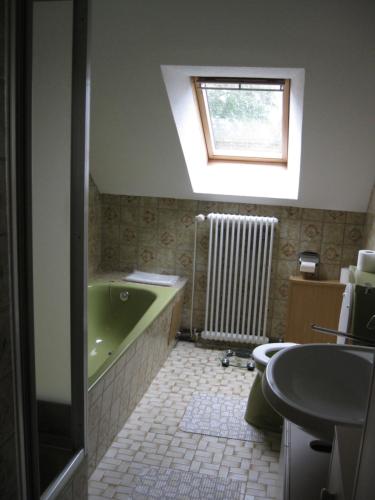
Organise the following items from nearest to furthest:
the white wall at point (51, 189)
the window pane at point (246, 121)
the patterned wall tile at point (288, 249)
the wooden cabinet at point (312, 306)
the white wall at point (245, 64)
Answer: the white wall at point (51, 189) → the white wall at point (245, 64) → the window pane at point (246, 121) → the wooden cabinet at point (312, 306) → the patterned wall tile at point (288, 249)

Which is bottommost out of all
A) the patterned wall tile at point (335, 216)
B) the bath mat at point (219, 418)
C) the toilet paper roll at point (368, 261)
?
the bath mat at point (219, 418)

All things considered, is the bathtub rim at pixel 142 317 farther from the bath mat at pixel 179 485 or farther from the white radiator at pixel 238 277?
the bath mat at pixel 179 485

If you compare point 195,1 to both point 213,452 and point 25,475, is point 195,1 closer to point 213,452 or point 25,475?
point 25,475

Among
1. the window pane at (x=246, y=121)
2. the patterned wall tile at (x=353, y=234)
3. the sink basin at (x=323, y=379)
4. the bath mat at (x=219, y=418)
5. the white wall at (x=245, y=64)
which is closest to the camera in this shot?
the sink basin at (x=323, y=379)

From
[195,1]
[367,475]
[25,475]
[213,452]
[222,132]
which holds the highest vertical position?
[195,1]

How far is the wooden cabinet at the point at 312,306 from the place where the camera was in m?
3.49

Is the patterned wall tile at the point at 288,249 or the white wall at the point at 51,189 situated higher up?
the white wall at the point at 51,189

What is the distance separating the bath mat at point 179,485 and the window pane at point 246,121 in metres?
2.43

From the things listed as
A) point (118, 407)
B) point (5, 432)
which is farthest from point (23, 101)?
point (118, 407)

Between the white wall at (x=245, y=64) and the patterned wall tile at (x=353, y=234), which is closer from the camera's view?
the white wall at (x=245, y=64)

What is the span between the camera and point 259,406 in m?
2.79

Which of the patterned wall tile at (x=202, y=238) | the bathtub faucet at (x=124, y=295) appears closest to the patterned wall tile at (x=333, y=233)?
the patterned wall tile at (x=202, y=238)

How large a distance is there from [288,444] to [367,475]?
107 cm

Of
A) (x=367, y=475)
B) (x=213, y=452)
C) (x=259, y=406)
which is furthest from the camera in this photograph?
(x=259, y=406)
